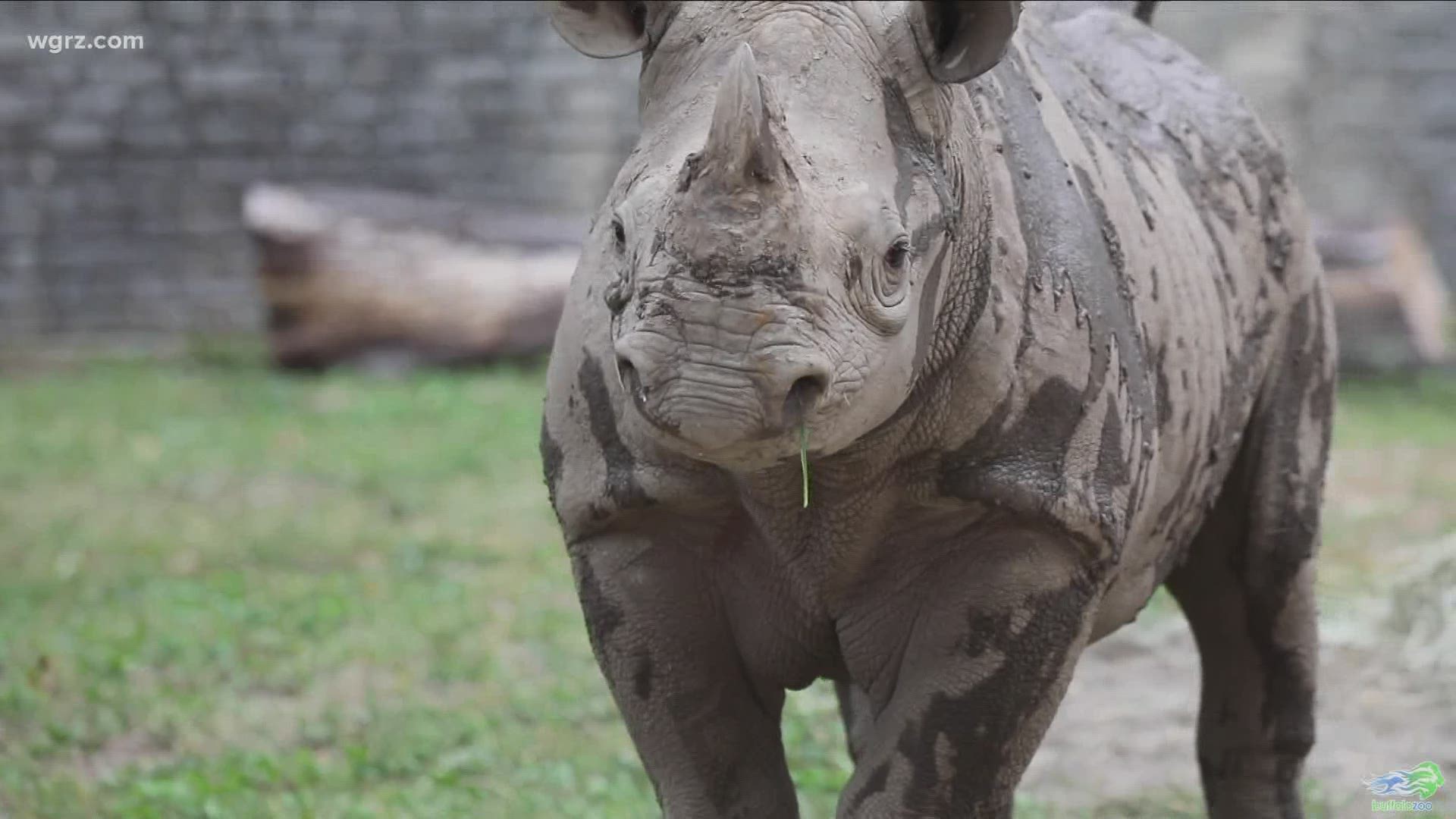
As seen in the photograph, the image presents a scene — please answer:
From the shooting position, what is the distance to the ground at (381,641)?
548cm

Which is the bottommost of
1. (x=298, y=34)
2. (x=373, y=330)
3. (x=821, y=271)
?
(x=373, y=330)

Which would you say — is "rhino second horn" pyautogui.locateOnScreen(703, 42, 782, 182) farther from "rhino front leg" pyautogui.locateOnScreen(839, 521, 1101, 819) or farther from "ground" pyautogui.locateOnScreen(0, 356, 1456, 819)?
"ground" pyautogui.locateOnScreen(0, 356, 1456, 819)

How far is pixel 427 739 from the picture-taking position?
5.92 metres

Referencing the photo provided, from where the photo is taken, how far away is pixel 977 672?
3213mm

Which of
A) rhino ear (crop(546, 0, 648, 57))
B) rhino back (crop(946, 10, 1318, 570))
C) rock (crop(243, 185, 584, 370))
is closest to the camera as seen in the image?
rhino ear (crop(546, 0, 648, 57))

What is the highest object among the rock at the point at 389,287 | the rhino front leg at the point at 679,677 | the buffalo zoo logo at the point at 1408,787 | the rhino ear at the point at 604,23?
the rhino ear at the point at 604,23

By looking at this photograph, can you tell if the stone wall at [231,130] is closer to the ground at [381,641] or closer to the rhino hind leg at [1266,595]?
the ground at [381,641]

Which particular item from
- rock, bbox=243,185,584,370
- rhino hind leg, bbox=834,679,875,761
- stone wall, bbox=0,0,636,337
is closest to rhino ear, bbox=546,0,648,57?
rhino hind leg, bbox=834,679,875,761

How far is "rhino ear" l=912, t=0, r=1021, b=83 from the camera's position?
286 cm

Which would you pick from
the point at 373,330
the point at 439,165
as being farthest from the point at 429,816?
the point at 439,165

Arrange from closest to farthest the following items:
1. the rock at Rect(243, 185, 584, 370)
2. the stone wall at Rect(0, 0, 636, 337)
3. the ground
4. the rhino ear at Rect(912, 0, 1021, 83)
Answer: the rhino ear at Rect(912, 0, 1021, 83)
the ground
the rock at Rect(243, 185, 584, 370)
the stone wall at Rect(0, 0, 636, 337)

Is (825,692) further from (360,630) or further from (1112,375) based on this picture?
(1112,375)

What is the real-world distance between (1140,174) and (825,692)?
294 centimetres

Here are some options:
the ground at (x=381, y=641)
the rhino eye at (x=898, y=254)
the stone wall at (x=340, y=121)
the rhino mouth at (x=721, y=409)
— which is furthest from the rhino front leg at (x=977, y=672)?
the stone wall at (x=340, y=121)
